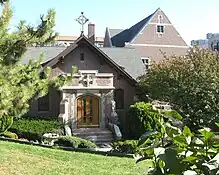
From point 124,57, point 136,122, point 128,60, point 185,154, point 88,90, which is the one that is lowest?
point 136,122

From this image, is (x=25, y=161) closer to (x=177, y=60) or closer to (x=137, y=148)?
(x=137, y=148)

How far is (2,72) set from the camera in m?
8.18

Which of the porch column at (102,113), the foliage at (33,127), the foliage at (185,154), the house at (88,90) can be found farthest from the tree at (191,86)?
the foliage at (185,154)

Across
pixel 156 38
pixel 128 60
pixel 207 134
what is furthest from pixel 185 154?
pixel 156 38

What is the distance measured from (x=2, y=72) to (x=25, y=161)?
137 inches

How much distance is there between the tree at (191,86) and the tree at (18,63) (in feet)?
41.9

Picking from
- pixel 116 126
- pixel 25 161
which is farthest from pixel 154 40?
pixel 25 161

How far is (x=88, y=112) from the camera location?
2358cm

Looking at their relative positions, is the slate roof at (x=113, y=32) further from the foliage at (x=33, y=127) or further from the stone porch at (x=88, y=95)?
the foliage at (x=33, y=127)

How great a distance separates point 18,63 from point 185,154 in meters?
7.65

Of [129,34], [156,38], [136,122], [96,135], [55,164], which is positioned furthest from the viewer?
[129,34]

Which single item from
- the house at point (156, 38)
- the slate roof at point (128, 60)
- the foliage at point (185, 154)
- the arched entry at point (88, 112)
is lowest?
the arched entry at point (88, 112)

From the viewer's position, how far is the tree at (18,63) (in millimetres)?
8164

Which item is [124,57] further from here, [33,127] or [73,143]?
[73,143]
